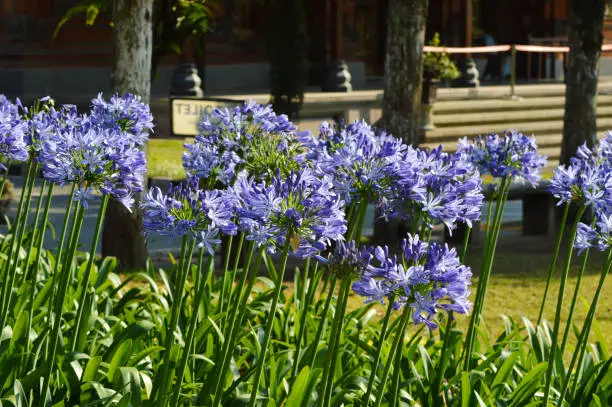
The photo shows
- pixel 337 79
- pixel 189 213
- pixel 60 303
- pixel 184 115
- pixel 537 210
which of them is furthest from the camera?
pixel 337 79

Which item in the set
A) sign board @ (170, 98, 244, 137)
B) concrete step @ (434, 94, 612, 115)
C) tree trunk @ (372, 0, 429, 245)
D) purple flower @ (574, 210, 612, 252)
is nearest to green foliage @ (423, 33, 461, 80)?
concrete step @ (434, 94, 612, 115)

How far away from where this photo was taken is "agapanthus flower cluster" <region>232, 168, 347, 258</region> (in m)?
3.07

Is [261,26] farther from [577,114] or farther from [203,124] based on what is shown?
[203,124]

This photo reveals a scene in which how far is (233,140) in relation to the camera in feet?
15.0

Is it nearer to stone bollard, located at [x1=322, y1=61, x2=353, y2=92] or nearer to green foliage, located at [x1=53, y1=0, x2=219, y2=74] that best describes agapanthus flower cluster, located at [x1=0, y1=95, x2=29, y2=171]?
green foliage, located at [x1=53, y1=0, x2=219, y2=74]

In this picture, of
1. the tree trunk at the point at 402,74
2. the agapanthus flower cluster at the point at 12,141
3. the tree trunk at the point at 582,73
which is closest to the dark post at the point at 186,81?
the tree trunk at the point at 582,73

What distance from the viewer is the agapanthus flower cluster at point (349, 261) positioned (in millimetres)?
3062

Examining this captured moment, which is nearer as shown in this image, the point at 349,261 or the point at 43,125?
the point at 349,261

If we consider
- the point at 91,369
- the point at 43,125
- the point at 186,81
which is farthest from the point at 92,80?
the point at 91,369

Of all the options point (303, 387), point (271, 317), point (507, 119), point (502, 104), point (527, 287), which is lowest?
point (527, 287)

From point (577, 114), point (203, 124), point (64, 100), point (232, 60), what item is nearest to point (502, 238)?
point (577, 114)

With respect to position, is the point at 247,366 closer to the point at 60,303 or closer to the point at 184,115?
the point at 60,303

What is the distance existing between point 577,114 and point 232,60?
14079mm

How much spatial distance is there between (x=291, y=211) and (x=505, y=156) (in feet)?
7.43
